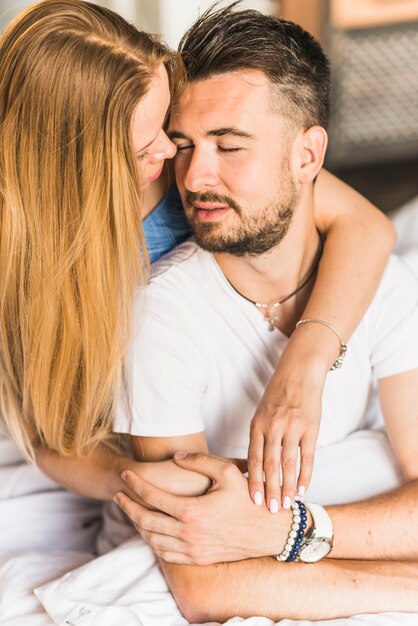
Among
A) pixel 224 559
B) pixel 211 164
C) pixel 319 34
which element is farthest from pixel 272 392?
pixel 319 34

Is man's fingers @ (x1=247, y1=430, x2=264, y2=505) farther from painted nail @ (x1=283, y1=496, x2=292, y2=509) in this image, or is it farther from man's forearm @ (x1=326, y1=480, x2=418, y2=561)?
man's forearm @ (x1=326, y1=480, x2=418, y2=561)

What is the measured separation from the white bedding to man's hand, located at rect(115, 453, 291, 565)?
0.09 m

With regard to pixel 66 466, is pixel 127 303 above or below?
above

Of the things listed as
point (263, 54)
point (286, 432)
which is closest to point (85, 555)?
point (286, 432)

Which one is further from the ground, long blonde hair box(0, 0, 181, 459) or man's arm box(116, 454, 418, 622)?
long blonde hair box(0, 0, 181, 459)

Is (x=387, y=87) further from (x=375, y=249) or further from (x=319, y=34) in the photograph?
(x=375, y=249)

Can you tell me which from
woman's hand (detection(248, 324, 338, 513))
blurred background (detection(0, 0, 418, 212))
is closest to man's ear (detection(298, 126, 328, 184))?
woman's hand (detection(248, 324, 338, 513))

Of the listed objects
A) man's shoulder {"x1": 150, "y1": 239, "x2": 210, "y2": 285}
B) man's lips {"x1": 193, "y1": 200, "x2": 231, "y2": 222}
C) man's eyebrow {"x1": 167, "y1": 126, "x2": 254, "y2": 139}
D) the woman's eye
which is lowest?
man's shoulder {"x1": 150, "y1": 239, "x2": 210, "y2": 285}

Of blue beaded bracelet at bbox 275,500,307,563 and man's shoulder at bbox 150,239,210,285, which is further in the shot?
man's shoulder at bbox 150,239,210,285

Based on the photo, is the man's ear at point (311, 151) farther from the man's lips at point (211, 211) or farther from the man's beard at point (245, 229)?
the man's lips at point (211, 211)

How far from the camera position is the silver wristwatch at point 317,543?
51.9 inches

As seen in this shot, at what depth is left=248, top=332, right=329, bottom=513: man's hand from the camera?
125 centimetres

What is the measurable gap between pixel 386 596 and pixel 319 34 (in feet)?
9.05

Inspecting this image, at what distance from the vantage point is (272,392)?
131cm
